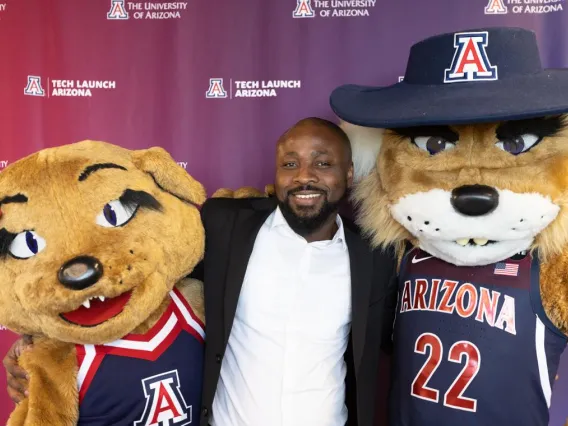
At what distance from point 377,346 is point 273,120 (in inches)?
40.8

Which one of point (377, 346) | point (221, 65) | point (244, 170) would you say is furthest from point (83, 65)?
point (377, 346)

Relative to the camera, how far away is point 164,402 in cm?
141

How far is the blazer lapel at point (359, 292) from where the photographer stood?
152 centimetres

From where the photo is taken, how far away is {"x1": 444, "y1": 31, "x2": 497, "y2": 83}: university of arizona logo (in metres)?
1.32

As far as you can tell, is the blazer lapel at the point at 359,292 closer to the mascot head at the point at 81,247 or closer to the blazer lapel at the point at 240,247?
the blazer lapel at the point at 240,247

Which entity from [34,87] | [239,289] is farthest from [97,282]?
[34,87]

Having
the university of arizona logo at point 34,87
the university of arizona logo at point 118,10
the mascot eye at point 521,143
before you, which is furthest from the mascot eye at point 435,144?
the university of arizona logo at point 34,87

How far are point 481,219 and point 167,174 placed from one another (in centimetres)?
91

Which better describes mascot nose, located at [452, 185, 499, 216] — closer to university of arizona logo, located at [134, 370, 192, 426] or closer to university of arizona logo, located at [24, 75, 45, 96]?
university of arizona logo, located at [134, 370, 192, 426]

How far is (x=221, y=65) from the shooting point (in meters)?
2.07

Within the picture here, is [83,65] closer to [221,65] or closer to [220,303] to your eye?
[221,65]

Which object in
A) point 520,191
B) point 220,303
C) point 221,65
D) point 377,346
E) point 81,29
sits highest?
point 81,29

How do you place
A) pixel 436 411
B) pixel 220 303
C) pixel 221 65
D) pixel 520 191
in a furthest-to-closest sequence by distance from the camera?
1. pixel 221 65
2. pixel 220 303
3. pixel 436 411
4. pixel 520 191

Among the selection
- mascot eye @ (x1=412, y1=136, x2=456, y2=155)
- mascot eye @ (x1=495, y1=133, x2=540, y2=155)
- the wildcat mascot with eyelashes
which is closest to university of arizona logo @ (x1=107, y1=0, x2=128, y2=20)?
the wildcat mascot with eyelashes
